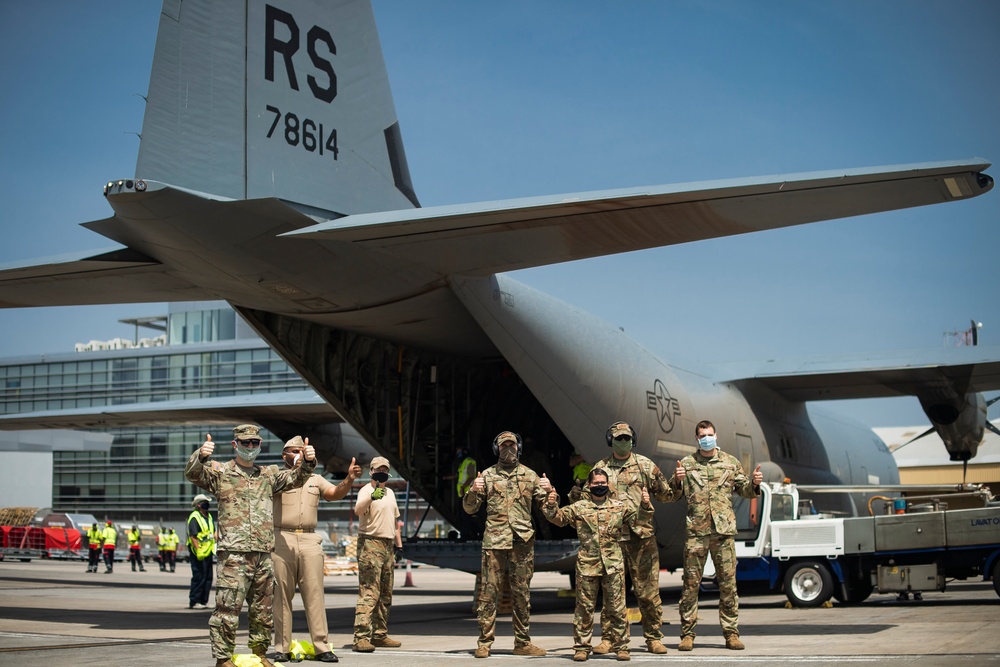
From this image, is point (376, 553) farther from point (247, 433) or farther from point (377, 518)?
point (247, 433)

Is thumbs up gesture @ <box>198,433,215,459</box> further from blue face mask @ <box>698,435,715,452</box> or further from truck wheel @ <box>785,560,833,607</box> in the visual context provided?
truck wheel @ <box>785,560,833,607</box>

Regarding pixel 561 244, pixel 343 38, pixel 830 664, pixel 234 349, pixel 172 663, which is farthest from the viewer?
pixel 234 349

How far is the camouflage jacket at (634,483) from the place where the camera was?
336 inches

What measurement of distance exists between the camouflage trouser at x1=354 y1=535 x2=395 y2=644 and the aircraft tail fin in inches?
125

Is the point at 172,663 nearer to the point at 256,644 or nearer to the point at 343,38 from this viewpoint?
the point at 256,644

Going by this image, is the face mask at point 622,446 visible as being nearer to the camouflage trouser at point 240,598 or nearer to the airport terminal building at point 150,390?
the camouflage trouser at point 240,598

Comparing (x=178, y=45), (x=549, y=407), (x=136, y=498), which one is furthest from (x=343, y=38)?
(x=136, y=498)

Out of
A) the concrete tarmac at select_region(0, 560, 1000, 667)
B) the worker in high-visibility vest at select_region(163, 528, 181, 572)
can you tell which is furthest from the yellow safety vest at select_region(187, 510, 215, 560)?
the worker in high-visibility vest at select_region(163, 528, 181, 572)

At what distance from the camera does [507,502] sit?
863 cm

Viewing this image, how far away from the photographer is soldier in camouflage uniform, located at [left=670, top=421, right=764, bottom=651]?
28.3ft

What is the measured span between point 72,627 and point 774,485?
9114mm

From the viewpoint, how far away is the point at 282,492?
791cm

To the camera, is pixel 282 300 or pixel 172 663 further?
pixel 282 300

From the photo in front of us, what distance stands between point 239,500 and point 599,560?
290 centimetres
